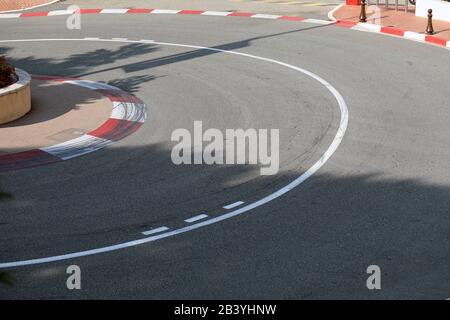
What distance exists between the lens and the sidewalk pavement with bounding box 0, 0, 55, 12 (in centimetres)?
2933

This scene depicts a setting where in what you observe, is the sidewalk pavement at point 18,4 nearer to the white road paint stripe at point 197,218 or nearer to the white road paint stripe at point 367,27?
the white road paint stripe at point 367,27

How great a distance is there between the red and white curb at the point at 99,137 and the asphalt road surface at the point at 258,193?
289mm

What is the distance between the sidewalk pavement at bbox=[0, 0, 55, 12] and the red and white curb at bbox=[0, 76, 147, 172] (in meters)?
12.2

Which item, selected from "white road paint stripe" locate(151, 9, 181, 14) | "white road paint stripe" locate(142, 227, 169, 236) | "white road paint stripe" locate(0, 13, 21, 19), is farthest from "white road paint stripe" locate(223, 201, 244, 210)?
"white road paint stripe" locate(0, 13, 21, 19)

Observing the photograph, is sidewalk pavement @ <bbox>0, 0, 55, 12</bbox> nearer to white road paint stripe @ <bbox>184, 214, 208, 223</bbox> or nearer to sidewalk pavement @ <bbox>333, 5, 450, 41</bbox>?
sidewalk pavement @ <bbox>333, 5, 450, 41</bbox>

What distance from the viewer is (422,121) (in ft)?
51.6

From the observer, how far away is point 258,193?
12.5 m

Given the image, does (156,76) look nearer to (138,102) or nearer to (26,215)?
(138,102)

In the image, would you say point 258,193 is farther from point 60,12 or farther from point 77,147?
point 60,12

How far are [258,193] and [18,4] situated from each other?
19908 millimetres

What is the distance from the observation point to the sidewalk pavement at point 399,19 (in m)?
23.9

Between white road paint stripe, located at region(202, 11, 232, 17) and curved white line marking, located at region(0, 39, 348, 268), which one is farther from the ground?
white road paint stripe, located at region(202, 11, 232, 17)

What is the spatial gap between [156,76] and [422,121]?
22.6ft

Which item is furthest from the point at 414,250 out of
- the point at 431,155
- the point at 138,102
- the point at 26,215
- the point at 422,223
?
the point at 138,102
